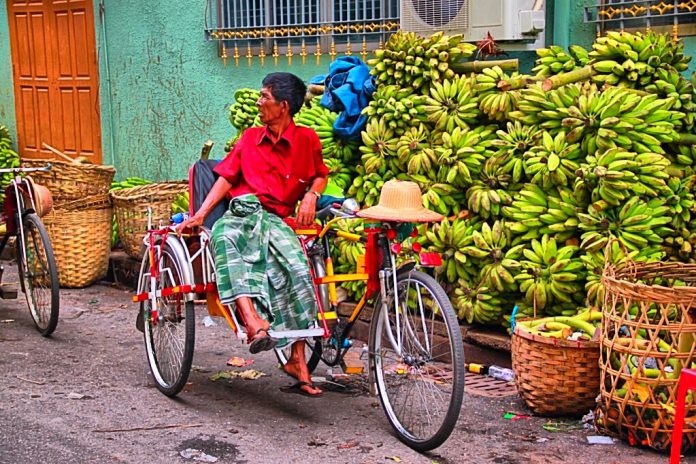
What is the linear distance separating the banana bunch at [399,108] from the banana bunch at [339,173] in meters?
0.45

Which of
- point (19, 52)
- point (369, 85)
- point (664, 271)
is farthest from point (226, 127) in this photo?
point (664, 271)

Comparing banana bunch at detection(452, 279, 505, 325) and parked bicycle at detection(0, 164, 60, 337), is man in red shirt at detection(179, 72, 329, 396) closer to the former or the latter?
banana bunch at detection(452, 279, 505, 325)

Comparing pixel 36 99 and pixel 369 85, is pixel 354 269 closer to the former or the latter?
pixel 369 85

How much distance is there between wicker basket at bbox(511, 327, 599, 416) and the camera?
510 cm

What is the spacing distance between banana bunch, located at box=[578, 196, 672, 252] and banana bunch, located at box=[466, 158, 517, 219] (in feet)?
1.93

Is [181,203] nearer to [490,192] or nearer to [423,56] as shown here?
[423,56]

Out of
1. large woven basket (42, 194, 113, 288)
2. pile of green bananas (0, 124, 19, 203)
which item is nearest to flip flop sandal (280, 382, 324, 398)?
large woven basket (42, 194, 113, 288)

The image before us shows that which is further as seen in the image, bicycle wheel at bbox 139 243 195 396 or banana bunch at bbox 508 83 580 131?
banana bunch at bbox 508 83 580 131

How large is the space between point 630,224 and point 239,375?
2490 millimetres

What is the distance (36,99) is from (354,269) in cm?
593

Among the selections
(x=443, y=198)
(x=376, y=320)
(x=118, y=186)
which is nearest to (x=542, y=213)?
(x=443, y=198)

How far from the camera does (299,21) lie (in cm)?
848

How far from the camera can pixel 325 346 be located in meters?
5.56

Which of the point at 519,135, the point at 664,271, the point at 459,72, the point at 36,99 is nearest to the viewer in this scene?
the point at 664,271
